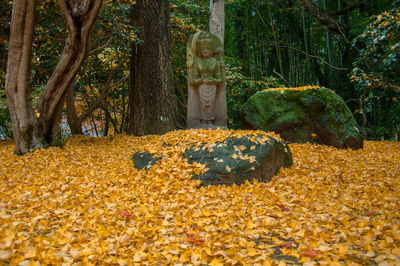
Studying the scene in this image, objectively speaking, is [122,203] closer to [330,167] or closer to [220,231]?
[220,231]

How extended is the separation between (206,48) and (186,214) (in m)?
3.00

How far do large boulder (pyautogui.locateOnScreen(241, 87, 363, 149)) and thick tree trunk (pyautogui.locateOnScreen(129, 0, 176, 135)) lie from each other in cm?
180

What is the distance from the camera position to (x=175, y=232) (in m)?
2.01

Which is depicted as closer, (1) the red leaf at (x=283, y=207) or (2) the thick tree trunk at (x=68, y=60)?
(1) the red leaf at (x=283, y=207)

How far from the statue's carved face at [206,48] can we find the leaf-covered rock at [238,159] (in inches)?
68.5

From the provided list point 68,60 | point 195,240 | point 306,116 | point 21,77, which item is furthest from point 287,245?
point 306,116

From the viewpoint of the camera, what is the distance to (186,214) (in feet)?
7.61

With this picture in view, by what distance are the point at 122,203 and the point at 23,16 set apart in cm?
320

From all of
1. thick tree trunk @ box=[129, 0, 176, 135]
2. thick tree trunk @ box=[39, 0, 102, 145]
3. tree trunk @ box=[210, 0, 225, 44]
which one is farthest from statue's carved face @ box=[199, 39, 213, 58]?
tree trunk @ box=[210, 0, 225, 44]

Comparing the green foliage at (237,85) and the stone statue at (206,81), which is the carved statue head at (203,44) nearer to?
the stone statue at (206,81)

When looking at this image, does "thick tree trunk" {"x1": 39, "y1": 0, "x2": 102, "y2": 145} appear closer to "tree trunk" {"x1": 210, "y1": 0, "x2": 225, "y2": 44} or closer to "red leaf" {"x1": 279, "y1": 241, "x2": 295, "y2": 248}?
"tree trunk" {"x1": 210, "y1": 0, "x2": 225, "y2": 44}

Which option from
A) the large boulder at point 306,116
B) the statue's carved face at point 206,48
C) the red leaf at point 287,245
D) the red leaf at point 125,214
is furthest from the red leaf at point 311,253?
the large boulder at point 306,116

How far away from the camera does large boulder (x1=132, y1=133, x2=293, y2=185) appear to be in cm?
310

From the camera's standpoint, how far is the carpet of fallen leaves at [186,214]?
1.64 metres
